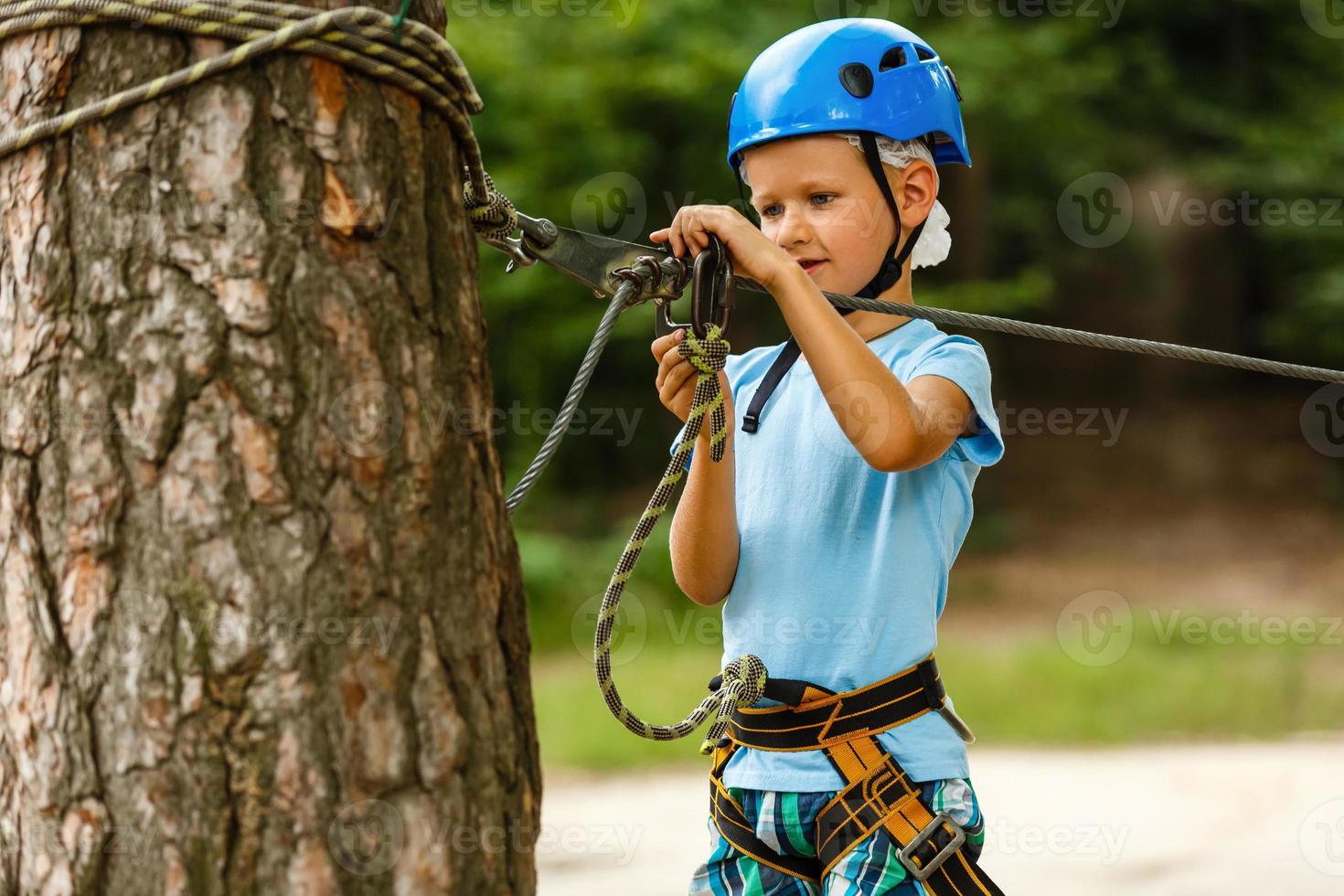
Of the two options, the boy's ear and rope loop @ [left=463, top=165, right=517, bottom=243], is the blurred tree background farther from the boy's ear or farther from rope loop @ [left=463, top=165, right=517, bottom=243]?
rope loop @ [left=463, top=165, right=517, bottom=243]

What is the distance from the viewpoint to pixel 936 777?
81.1 inches

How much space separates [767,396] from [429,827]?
1.09m

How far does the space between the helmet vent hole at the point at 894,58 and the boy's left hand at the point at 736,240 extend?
24.1 inches

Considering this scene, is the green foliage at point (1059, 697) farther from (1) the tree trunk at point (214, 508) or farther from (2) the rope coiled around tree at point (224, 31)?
(2) the rope coiled around tree at point (224, 31)

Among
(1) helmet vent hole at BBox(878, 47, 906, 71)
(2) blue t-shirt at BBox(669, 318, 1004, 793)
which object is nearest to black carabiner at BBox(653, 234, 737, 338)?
(2) blue t-shirt at BBox(669, 318, 1004, 793)

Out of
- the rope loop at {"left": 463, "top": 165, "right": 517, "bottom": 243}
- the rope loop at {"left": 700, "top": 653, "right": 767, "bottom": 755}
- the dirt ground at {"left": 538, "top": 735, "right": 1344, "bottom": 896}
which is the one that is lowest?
the dirt ground at {"left": 538, "top": 735, "right": 1344, "bottom": 896}

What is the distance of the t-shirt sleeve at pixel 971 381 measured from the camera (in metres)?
2.07

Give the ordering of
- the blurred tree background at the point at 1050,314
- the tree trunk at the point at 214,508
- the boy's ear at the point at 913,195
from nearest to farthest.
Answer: the tree trunk at the point at 214,508, the boy's ear at the point at 913,195, the blurred tree background at the point at 1050,314

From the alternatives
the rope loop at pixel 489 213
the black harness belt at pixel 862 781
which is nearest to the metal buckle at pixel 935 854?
the black harness belt at pixel 862 781

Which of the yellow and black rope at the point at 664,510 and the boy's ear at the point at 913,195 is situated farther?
the boy's ear at the point at 913,195

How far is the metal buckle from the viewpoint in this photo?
6.50 ft

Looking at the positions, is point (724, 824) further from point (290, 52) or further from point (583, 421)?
point (583, 421)

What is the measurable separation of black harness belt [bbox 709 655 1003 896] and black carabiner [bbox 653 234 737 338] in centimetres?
59

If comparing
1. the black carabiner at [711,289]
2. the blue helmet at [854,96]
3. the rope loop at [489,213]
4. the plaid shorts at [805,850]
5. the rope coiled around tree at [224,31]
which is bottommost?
the plaid shorts at [805,850]
